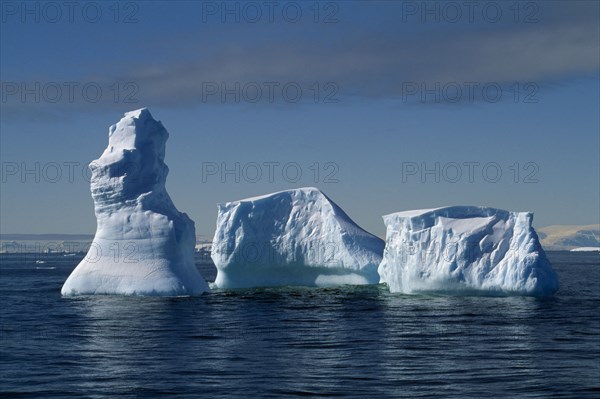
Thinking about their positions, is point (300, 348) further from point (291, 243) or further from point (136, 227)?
point (291, 243)

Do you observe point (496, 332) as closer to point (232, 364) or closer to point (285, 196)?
point (232, 364)

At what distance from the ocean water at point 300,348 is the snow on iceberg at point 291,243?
8.20 meters

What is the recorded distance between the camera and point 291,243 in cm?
4419

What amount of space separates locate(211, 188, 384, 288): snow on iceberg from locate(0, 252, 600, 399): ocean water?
820cm

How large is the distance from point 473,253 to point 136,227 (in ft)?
50.0

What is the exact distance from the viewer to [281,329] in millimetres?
25203

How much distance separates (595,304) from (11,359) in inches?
1009

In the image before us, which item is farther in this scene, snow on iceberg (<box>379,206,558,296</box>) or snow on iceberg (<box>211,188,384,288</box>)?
snow on iceberg (<box>211,188,384,288</box>)

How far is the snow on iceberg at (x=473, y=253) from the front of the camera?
3516 centimetres

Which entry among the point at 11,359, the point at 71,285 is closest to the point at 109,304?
the point at 71,285

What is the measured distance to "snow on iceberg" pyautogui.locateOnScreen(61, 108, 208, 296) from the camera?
35.2 meters

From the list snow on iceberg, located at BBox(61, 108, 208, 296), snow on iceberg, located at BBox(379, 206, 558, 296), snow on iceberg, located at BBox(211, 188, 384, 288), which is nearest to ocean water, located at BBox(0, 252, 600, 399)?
snow on iceberg, located at BBox(61, 108, 208, 296)

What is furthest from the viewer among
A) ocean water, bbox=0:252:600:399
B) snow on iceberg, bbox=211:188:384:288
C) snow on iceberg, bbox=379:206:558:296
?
snow on iceberg, bbox=211:188:384:288

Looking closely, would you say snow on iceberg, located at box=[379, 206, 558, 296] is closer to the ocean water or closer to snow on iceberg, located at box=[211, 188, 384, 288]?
the ocean water
